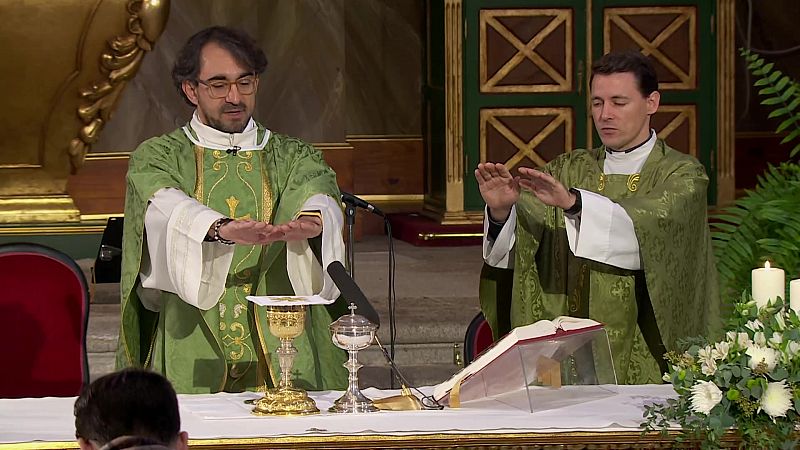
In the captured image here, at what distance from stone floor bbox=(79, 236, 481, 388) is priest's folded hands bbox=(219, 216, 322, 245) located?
116cm

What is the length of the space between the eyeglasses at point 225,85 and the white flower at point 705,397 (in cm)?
179

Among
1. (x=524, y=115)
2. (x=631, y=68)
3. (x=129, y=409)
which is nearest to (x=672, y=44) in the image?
(x=524, y=115)

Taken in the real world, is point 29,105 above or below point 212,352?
above

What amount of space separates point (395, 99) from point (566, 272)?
6535 millimetres

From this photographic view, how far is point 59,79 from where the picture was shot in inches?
346

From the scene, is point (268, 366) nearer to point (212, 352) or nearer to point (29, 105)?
point (212, 352)

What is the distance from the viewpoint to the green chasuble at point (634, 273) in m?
4.52

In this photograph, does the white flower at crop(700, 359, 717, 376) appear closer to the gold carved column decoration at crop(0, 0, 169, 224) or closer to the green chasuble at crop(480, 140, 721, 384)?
the green chasuble at crop(480, 140, 721, 384)

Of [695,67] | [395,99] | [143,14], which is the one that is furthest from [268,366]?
[395,99]

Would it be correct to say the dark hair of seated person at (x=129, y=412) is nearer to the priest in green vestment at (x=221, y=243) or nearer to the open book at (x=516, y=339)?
the open book at (x=516, y=339)

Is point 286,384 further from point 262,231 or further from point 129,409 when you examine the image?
point 129,409

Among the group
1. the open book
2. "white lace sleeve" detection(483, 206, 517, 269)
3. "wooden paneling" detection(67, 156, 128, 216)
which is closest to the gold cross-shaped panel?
"wooden paneling" detection(67, 156, 128, 216)

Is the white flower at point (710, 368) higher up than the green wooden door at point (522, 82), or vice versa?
the green wooden door at point (522, 82)

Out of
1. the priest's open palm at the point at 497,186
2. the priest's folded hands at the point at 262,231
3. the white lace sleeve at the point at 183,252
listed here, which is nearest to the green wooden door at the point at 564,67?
the priest's open palm at the point at 497,186
